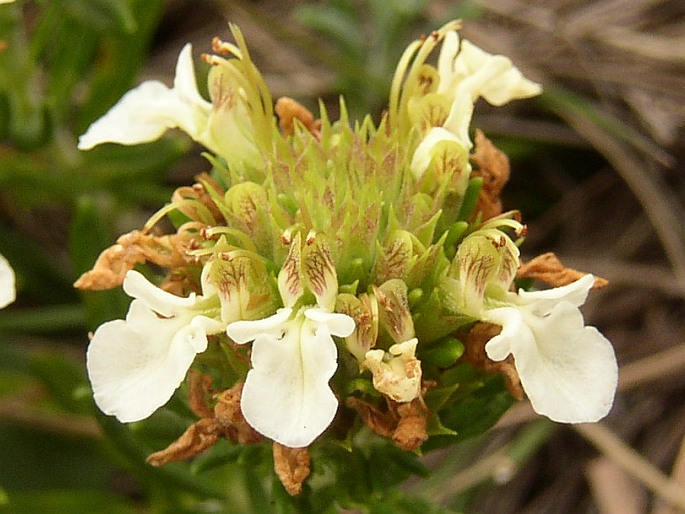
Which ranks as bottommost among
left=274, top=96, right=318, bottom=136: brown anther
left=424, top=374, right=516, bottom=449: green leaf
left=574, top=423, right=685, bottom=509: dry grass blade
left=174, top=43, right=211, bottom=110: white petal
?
left=574, top=423, right=685, bottom=509: dry grass blade

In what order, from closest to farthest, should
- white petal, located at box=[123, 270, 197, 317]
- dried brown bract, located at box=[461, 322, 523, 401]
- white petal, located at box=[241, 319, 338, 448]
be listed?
white petal, located at box=[241, 319, 338, 448], white petal, located at box=[123, 270, 197, 317], dried brown bract, located at box=[461, 322, 523, 401]

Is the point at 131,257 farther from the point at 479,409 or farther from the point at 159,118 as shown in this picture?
the point at 479,409

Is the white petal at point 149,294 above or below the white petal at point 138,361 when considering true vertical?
above

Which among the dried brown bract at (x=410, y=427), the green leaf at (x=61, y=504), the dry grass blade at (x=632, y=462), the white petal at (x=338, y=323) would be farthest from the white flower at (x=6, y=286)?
the dry grass blade at (x=632, y=462)

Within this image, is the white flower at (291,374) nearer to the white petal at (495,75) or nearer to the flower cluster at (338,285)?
the flower cluster at (338,285)

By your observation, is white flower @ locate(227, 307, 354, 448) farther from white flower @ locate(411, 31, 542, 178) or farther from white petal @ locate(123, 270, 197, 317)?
white flower @ locate(411, 31, 542, 178)

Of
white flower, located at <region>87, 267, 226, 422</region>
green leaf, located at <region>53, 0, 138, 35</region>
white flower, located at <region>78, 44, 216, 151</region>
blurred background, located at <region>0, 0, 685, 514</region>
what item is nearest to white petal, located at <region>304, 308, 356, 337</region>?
white flower, located at <region>87, 267, 226, 422</region>

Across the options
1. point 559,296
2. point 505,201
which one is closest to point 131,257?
point 559,296
